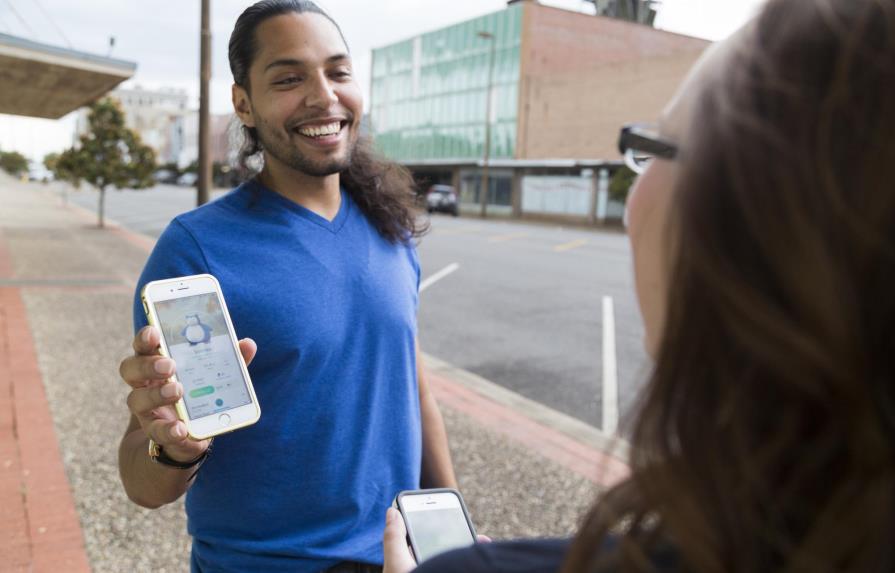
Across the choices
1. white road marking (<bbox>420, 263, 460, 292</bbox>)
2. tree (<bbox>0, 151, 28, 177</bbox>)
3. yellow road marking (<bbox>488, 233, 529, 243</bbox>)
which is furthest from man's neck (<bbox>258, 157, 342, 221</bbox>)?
tree (<bbox>0, 151, 28, 177</bbox>)

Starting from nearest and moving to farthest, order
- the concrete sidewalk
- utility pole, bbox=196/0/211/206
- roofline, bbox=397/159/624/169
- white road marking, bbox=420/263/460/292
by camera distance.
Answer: the concrete sidewalk
utility pole, bbox=196/0/211/206
white road marking, bbox=420/263/460/292
roofline, bbox=397/159/624/169

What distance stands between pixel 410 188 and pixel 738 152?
1.73 meters

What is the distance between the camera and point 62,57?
9734 mm

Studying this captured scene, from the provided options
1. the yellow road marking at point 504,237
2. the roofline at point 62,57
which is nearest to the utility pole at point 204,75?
the roofline at point 62,57

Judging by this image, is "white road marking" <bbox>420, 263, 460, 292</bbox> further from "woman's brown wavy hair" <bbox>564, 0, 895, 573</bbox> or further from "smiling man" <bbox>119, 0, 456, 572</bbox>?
"woman's brown wavy hair" <bbox>564, 0, 895, 573</bbox>

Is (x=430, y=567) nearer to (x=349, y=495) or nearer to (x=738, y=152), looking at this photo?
(x=738, y=152)

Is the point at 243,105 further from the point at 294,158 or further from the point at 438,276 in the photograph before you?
the point at 438,276

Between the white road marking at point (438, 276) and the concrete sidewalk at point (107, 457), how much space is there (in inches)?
174

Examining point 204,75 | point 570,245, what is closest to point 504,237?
point 570,245

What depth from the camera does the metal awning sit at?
936 centimetres

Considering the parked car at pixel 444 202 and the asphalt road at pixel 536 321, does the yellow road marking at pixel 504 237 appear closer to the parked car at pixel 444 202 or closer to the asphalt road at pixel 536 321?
the asphalt road at pixel 536 321

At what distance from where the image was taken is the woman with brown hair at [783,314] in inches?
21.8

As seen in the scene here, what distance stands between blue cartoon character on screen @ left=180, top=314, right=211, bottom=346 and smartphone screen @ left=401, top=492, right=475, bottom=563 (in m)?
0.54

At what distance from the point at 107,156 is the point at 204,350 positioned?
21.5m
